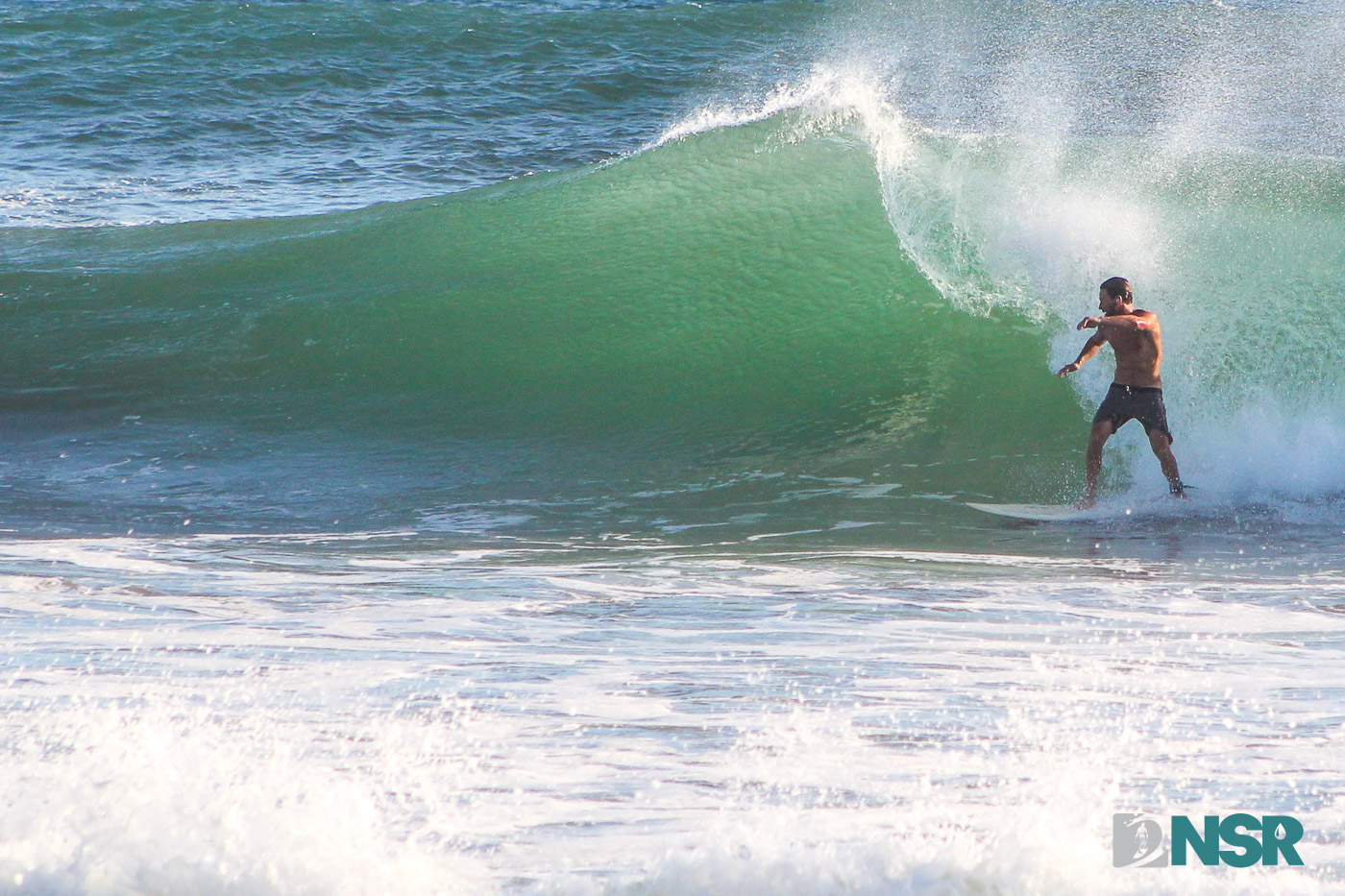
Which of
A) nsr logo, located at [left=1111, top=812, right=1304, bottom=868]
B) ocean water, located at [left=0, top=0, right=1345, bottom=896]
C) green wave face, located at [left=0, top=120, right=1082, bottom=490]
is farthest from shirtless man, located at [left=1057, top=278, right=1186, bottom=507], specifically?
nsr logo, located at [left=1111, top=812, right=1304, bottom=868]

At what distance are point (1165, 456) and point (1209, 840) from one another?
12.5 feet

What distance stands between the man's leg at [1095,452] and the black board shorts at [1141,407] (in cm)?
6

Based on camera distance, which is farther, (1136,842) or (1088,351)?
(1088,351)

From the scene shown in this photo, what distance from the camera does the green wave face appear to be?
23.3ft

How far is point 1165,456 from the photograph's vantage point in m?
5.76

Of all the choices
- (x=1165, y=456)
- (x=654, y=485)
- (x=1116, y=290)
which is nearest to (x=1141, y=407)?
(x=1165, y=456)

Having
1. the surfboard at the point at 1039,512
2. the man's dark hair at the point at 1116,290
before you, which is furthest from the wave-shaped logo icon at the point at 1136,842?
the man's dark hair at the point at 1116,290

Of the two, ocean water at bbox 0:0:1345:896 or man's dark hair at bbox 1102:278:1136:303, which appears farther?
man's dark hair at bbox 1102:278:1136:303

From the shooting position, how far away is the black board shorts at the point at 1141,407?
5.73 metres

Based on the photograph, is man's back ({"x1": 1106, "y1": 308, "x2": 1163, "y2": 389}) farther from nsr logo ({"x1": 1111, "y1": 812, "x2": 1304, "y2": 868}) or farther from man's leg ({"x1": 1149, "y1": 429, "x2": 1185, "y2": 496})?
nsr logo ({"x1": 1111, "y1": 812, "x2": 1304, "y2": 868})

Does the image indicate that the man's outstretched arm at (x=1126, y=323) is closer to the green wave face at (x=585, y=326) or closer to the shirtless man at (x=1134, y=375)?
the shirtless man at (x=1134, y=375)

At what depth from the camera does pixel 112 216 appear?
11.1 m

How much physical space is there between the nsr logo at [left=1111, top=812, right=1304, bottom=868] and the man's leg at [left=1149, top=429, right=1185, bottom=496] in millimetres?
3663

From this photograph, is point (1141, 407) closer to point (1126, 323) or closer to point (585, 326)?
point (1126, 323)
